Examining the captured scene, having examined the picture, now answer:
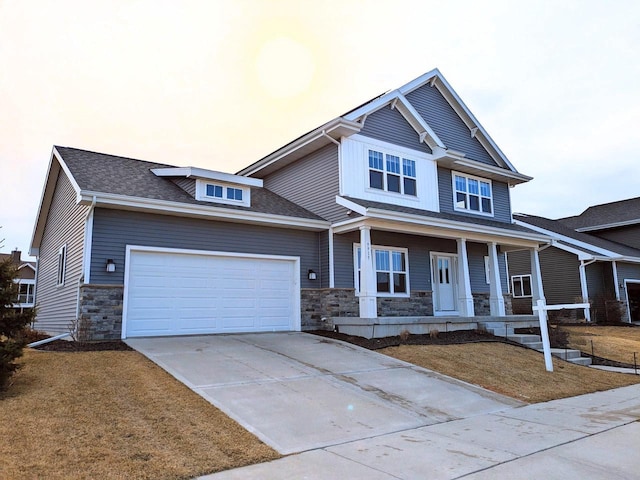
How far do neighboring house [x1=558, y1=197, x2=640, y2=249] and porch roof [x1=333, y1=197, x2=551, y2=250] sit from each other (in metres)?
14.8

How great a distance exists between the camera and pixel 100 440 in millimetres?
4840

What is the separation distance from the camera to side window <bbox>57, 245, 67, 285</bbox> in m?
13.6

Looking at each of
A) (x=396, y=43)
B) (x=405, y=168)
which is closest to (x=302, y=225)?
(x=405, y=168)

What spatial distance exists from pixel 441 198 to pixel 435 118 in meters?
3.10

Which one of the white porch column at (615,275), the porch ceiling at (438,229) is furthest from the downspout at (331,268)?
the white porch column at (615,275)

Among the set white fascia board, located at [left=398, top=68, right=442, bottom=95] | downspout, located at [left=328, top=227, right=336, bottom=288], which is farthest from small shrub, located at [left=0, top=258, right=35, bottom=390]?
white fascia board, located at [left=398, top=68, right=442, bottom=95]

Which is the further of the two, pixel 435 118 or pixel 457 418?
pixel 435 118

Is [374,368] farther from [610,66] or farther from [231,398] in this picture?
[610,66]

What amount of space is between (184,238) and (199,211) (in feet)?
2.67

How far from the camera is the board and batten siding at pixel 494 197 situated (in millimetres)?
16859

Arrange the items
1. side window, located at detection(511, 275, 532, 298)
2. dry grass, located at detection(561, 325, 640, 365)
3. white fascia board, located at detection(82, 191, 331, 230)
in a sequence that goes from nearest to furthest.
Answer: white fascia board, located at detection(82, 191, 331, 230) → dry grass, located at detection(561, 325, 640, 365) → side window, located at detection(511, 275, 532, 298)

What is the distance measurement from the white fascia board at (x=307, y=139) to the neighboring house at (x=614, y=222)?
22.4 m

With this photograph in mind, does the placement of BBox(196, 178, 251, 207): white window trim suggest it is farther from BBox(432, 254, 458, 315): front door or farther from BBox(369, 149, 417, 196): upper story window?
BBox(432, 254, 458, 315): front door

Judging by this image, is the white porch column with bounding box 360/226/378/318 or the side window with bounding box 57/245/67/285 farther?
the side window with bounding box 57/245/67/285
